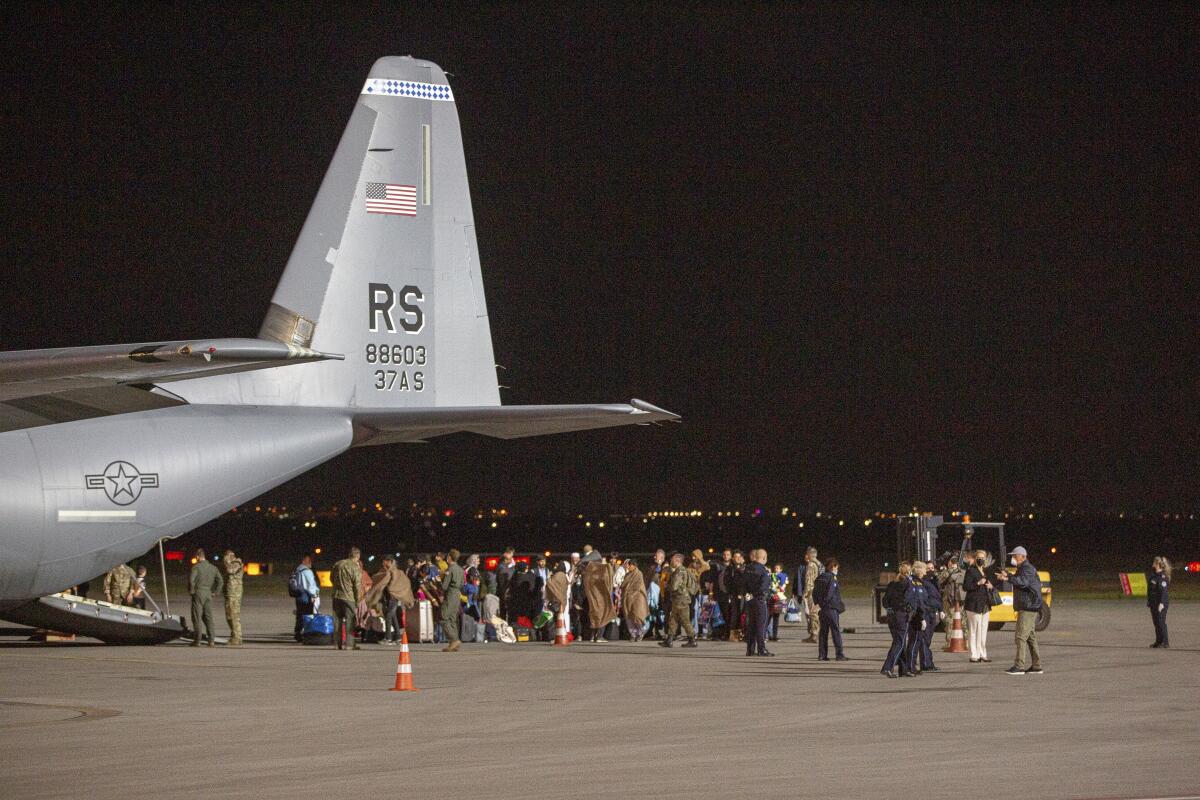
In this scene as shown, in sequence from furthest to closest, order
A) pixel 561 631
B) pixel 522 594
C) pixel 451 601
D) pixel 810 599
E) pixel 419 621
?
1. pixel 810 599
2. pixel 522 594
3. pixel 419 621
4. pixel 561 631
5. pixel 451 601

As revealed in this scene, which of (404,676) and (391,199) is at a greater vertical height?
(391,199)

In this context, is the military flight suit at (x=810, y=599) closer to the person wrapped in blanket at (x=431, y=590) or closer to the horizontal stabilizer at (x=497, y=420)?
the person wrapped in blanket at (x=431, y=590)

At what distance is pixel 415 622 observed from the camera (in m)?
22.9

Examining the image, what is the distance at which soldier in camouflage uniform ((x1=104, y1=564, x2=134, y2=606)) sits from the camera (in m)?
22.9

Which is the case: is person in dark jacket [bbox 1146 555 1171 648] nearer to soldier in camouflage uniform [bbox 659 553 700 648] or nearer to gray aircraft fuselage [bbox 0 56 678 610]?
A: soldier in camouflage uniform [bbox 659 553 700 648]

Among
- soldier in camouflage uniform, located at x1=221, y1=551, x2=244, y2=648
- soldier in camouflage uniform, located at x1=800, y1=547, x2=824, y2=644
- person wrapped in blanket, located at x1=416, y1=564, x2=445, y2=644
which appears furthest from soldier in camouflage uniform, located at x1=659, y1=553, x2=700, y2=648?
soldier in camouflage uniform, located at x1=221, y1=551, x2=244, y2=648

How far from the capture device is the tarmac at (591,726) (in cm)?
935

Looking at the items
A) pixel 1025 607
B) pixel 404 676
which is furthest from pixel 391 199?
pixel 1025 607

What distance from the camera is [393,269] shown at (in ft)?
66.1

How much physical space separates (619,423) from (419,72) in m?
6.38

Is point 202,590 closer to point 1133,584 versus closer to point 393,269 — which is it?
point 393,269

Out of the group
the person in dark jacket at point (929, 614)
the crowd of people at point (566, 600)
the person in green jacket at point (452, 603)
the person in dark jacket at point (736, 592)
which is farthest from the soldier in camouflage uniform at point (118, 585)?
the person in dark jacket at point (929, 614)

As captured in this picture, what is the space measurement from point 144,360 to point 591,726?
4601 mm

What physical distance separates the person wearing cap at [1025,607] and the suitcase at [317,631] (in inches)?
396
